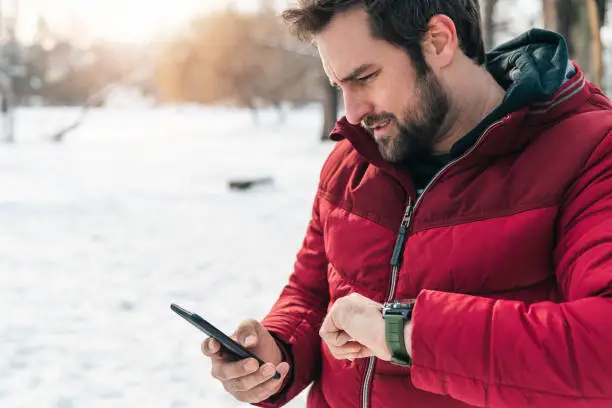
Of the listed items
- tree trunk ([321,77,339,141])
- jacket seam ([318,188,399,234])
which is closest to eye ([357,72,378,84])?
jacket seam ([318,188,399,234])

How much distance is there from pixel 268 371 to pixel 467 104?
0.82 m

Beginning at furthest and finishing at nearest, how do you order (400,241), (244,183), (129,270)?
(244,183)
(129,270)
(400,241)

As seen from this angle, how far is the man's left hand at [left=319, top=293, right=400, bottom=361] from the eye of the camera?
1203 mm

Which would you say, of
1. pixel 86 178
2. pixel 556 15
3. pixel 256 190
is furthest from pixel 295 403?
pixel 86 178

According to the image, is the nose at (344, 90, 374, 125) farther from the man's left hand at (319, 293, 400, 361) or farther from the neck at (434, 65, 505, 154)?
the man's left hand at (319, 293, 400, 361)

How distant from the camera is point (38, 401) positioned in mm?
3539

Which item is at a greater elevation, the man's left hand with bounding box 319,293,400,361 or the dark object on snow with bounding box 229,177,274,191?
the man's left hand with bounding box 319,293,400,361

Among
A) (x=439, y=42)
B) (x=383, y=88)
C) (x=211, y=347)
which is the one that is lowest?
(x=211, y=347)

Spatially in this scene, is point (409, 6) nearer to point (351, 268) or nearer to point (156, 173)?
point (351, 268)

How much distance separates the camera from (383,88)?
59.4 inches

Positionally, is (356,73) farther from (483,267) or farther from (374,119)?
(483,267)

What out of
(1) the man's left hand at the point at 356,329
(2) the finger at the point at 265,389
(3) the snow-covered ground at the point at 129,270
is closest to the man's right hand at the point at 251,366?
(2) the finger at the point at 265,389

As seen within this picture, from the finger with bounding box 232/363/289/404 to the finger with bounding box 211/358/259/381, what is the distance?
0.07 m

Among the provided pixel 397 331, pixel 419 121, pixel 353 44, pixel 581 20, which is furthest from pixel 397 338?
pixel 581 20
